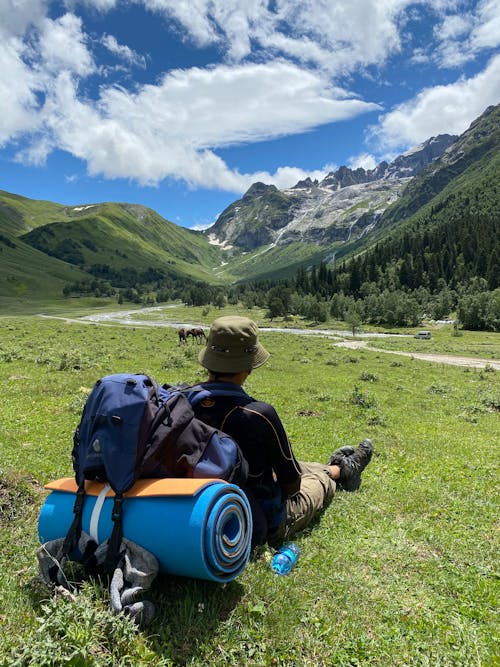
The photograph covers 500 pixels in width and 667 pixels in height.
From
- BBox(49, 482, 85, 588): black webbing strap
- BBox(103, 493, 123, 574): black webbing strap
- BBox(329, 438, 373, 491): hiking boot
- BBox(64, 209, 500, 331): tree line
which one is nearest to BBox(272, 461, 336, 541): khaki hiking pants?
BBox(329, 438, 373, 491): hiking boot

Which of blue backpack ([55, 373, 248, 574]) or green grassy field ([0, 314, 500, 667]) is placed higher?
blue backpack ([55, 373, 248, 574])

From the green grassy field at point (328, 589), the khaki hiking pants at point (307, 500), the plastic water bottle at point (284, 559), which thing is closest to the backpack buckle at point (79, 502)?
the green grassy field at point (328, 589)

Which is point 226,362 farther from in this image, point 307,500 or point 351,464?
point 351,464

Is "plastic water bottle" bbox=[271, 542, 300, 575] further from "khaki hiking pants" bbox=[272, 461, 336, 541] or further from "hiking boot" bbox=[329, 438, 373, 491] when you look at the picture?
"hiking boot" bbox=[329, 438, 373, 491]

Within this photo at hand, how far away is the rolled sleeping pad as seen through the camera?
400 cm

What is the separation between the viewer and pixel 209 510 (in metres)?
4.04

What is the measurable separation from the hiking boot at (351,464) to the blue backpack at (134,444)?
4873mm

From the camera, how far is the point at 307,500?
6754 mm

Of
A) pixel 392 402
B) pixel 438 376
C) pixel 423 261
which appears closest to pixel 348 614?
pixel 392 402

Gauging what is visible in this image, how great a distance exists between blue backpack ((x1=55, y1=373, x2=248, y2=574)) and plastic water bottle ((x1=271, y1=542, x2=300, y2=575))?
1.85 m

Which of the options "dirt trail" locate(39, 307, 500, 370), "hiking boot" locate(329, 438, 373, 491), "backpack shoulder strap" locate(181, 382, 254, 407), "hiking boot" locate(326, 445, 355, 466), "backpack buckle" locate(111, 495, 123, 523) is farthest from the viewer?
"dirt trail" locate(39, 307, 500, 370)

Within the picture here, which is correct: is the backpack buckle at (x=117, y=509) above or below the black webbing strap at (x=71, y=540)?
above

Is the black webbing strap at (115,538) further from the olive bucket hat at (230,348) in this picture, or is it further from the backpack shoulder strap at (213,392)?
the olive bucket hat at (230,348)

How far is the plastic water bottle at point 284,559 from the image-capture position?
557 centimetres
